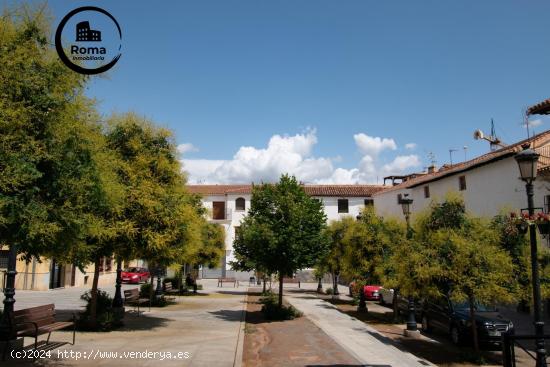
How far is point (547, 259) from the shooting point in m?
11.8

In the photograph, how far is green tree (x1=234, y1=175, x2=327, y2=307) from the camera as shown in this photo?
1623cm

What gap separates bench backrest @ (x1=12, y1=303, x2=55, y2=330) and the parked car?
10.0 m

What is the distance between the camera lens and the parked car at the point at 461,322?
12.1m

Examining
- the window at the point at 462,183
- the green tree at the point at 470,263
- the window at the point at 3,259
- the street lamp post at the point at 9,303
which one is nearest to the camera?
the street lamp post at the point at 9,303

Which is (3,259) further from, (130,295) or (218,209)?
(218,209)

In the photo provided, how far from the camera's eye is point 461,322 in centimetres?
1264

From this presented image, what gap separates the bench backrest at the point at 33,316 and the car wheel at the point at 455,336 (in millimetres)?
11037

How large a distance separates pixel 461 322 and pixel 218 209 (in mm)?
36426

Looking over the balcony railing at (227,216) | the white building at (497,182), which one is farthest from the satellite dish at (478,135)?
the balcony railing at (227,216)

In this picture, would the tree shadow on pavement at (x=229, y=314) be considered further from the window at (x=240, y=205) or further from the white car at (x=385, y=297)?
the window at (x=240, y=205)

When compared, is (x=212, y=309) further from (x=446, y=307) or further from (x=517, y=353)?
(x=517, y=353)

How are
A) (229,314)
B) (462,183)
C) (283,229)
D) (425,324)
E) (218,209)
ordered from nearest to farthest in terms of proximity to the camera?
(425,324) < (283,229) < (229,314) < (462,183) < (218,209)

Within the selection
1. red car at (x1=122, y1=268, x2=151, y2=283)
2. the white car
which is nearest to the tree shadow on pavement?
the white car

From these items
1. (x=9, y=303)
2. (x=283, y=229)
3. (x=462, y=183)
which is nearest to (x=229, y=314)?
(x=283, y=229)
